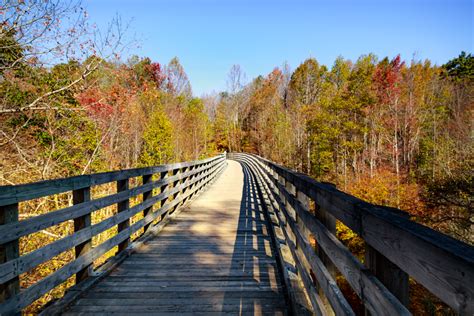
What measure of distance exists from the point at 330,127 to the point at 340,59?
82.1ft

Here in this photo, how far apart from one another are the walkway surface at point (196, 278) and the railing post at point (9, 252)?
0.72 meters

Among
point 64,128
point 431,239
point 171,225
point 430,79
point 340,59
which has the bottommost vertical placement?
point 171,225

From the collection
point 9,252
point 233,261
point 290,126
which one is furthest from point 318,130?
point 9,252

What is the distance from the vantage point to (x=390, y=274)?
1186 mm

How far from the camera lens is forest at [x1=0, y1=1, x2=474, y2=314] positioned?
6719 mm

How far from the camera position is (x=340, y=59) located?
4672cm

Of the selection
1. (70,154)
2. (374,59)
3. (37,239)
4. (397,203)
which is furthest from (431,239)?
(374,59)

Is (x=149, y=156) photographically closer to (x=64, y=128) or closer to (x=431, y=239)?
(x=64, y=128)

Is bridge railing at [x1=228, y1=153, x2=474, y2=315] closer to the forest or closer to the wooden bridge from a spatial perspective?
the wooden bridge

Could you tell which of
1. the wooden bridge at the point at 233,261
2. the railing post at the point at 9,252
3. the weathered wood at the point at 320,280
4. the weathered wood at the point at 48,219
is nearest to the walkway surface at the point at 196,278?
the wooden bridge at the point at 233,261

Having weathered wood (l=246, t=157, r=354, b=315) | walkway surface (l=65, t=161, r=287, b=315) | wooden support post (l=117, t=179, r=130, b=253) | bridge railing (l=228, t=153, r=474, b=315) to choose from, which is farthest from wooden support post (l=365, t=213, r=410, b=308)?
wooden support post (l=117, t=179, r=130, b=253)

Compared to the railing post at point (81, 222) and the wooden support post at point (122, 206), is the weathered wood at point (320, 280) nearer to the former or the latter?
the railing post at point (81, 222)

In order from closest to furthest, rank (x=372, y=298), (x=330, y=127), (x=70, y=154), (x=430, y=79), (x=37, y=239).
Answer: (x=372, y=298)
(x=37, y=239)
(x=70, y=154)
(x=330, y=127)
(x=430, y=79)

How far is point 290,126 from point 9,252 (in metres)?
33.7
